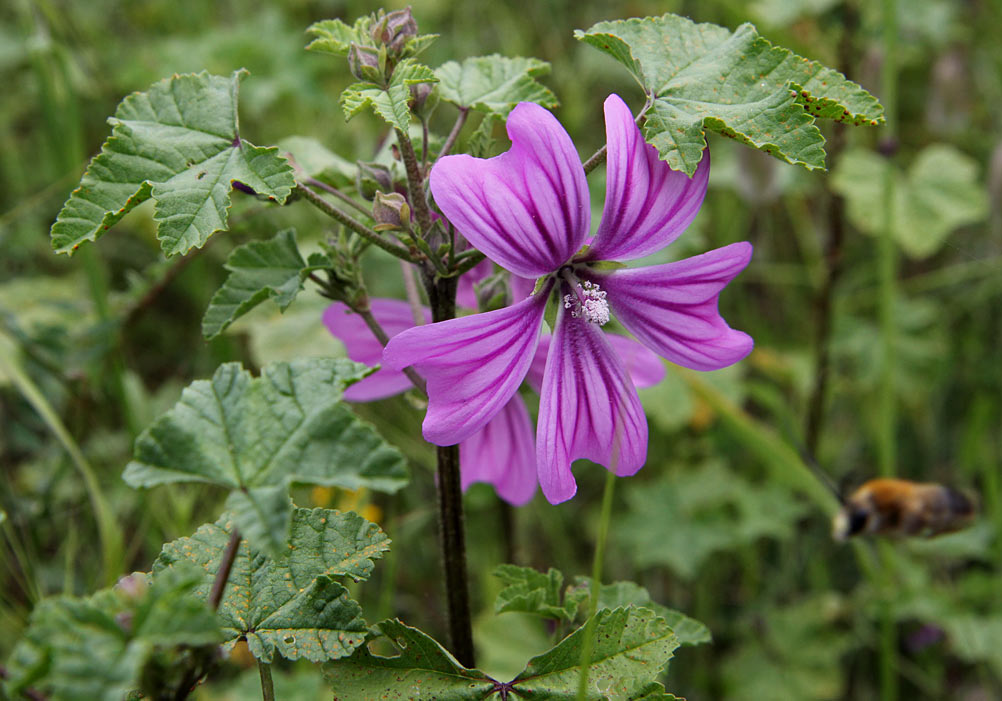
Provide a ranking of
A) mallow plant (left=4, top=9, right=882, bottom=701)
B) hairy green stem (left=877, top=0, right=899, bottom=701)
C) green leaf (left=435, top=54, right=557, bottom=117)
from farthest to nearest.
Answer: hairy green stem (left=877, top=0, right=899, bottom=701)
green leaf (left=435, top=54, right=557, bottom=117)
mallow plant (left=4, top=9, right=882, bottom=701)

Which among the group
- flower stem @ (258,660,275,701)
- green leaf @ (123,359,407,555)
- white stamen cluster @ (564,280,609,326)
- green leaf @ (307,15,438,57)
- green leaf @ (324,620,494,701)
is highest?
green leaf @ (307,15,438,57)

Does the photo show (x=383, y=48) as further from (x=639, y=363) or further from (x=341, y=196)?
(x=639, y=363)

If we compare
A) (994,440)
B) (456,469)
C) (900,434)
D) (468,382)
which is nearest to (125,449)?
(456,469)

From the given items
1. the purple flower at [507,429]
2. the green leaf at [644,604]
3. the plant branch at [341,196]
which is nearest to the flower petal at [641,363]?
the purple flower at [507,429]

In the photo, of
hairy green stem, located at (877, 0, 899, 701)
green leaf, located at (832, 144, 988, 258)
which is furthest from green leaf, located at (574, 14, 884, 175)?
green leaf, located at (832, 144, 988, 258)

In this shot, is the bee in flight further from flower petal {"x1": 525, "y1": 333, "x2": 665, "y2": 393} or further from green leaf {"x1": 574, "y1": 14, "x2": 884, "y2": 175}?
green leaf {"x1": 574, "y1": 14, "x2": 884, "y2": 175}

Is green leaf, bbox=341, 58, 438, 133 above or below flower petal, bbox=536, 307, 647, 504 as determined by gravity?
above

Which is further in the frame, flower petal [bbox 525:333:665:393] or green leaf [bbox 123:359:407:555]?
flower petal [bbox 525:333:665:393]
